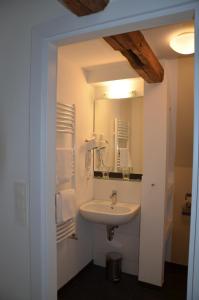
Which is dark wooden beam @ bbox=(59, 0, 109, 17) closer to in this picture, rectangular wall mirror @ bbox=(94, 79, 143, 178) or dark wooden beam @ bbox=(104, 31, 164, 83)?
dark wooden beam @ bbox=(104, 31, 164, 83)

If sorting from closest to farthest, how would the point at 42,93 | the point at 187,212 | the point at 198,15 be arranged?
the point at 198,15 → the point at 42,93 → the point at 187,212

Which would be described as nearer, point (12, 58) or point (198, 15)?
point (198, 15)

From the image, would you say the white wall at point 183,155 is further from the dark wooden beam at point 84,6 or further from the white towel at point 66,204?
the dark wooden beam at point 84,6

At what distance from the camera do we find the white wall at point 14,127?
138 cm

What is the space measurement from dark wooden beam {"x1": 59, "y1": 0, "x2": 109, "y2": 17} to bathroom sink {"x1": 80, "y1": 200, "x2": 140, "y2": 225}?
1772mm

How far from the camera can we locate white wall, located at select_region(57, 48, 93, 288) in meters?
2.28

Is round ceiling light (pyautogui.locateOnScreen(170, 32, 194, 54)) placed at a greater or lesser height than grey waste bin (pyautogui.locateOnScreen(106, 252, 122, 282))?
greater

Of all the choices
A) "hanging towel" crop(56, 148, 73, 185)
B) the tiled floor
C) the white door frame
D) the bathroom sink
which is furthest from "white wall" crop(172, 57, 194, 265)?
the white door frame

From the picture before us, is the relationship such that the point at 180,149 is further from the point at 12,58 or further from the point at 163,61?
the point at 12,58

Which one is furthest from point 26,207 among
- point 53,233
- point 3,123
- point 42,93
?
point 42,93

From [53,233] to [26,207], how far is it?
0.23 m

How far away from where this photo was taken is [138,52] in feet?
5.40

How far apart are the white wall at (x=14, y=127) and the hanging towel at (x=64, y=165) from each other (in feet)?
2.12

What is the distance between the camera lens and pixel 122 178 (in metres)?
2.70
